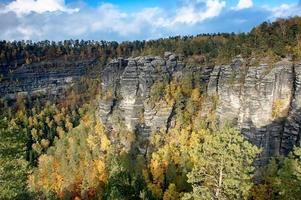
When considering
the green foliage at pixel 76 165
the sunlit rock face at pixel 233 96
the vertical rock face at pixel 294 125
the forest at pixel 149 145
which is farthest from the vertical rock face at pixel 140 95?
the vertical rock face at pixel 294 125

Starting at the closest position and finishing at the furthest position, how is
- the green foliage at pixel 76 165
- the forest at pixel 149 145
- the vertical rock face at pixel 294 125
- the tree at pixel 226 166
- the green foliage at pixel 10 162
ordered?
the green foliage at pixel 10 162 < the tree at pixel 226 166 < the forest at pixel 149 145 < the vertical rock face at pixel 294 125 < the green foliage at pixel 76 165

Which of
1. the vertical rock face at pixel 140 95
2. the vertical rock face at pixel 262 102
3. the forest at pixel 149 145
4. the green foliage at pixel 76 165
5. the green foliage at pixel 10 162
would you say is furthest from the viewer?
the vertical rock face at pixel 140 95

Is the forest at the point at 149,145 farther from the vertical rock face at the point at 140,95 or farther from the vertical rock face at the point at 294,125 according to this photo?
the vertical rock face at the point at 294,125

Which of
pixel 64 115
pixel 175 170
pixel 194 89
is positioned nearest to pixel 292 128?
pixel 175 170

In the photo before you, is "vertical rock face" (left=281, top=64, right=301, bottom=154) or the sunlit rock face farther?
the sunlit rock face

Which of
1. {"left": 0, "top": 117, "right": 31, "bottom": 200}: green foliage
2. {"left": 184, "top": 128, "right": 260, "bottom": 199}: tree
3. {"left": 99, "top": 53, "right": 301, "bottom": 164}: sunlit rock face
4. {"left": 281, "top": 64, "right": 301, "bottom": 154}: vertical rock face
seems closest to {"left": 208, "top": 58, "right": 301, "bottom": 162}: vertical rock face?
{"left": 99, "top": 53, "right": 301, "bottom": 164}: sunlit rock face

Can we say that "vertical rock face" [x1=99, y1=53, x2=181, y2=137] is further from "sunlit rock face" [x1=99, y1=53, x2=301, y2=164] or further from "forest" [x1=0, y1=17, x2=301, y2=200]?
"forest" [x1=0, y1=17, x2=301, y2=200]

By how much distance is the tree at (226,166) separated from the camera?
3741cm

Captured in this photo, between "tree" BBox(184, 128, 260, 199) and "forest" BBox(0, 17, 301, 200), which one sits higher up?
"tree" BBox(184, 128, 260, 199)

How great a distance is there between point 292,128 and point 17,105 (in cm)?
11897

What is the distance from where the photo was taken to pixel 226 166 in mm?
37656

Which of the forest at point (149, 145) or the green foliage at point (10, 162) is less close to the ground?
the green foliage at point (10, 162)

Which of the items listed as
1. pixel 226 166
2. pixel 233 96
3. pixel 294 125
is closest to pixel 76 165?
pixel 233 96

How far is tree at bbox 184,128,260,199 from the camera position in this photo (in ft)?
123
